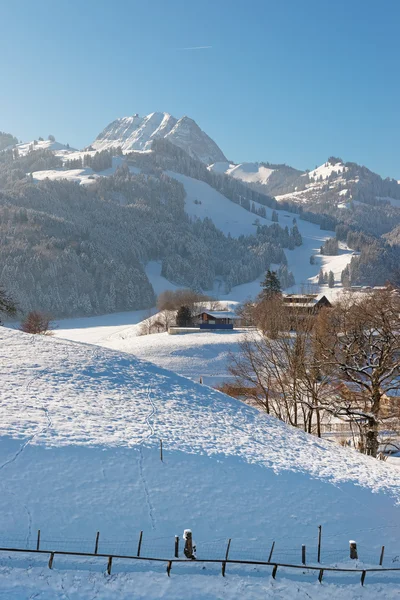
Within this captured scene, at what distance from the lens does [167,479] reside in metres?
13.9

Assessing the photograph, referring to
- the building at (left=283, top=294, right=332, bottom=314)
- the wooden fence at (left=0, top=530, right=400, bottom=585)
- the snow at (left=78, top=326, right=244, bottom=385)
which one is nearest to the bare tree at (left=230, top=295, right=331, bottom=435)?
the building at (left=283, top=294, right=332, bottom=314)

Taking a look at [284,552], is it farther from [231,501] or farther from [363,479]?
[363,479]

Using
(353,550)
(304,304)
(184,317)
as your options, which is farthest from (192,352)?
(353,550)

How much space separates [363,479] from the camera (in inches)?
643

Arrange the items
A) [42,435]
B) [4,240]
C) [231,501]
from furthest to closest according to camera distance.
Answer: [4,240] → [42,435] → [231,501]

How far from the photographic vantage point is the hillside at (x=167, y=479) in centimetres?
1186

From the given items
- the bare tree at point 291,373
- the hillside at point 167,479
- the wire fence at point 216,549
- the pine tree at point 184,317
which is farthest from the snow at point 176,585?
the pine tree at point 184,317

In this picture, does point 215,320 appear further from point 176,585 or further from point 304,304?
point 176,585

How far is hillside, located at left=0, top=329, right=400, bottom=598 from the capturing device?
38.9 ft

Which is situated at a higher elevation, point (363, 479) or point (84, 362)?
point (84, 362)

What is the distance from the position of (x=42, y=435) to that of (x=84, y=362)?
9.00m

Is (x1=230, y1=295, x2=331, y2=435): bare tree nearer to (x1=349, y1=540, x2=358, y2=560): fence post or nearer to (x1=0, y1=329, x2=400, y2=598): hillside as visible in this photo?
(x1=0, y1=329, x2=400, y2=598): hillside

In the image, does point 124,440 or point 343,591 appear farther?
point 124,440

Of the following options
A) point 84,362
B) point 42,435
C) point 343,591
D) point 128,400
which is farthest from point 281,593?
point 84,362
